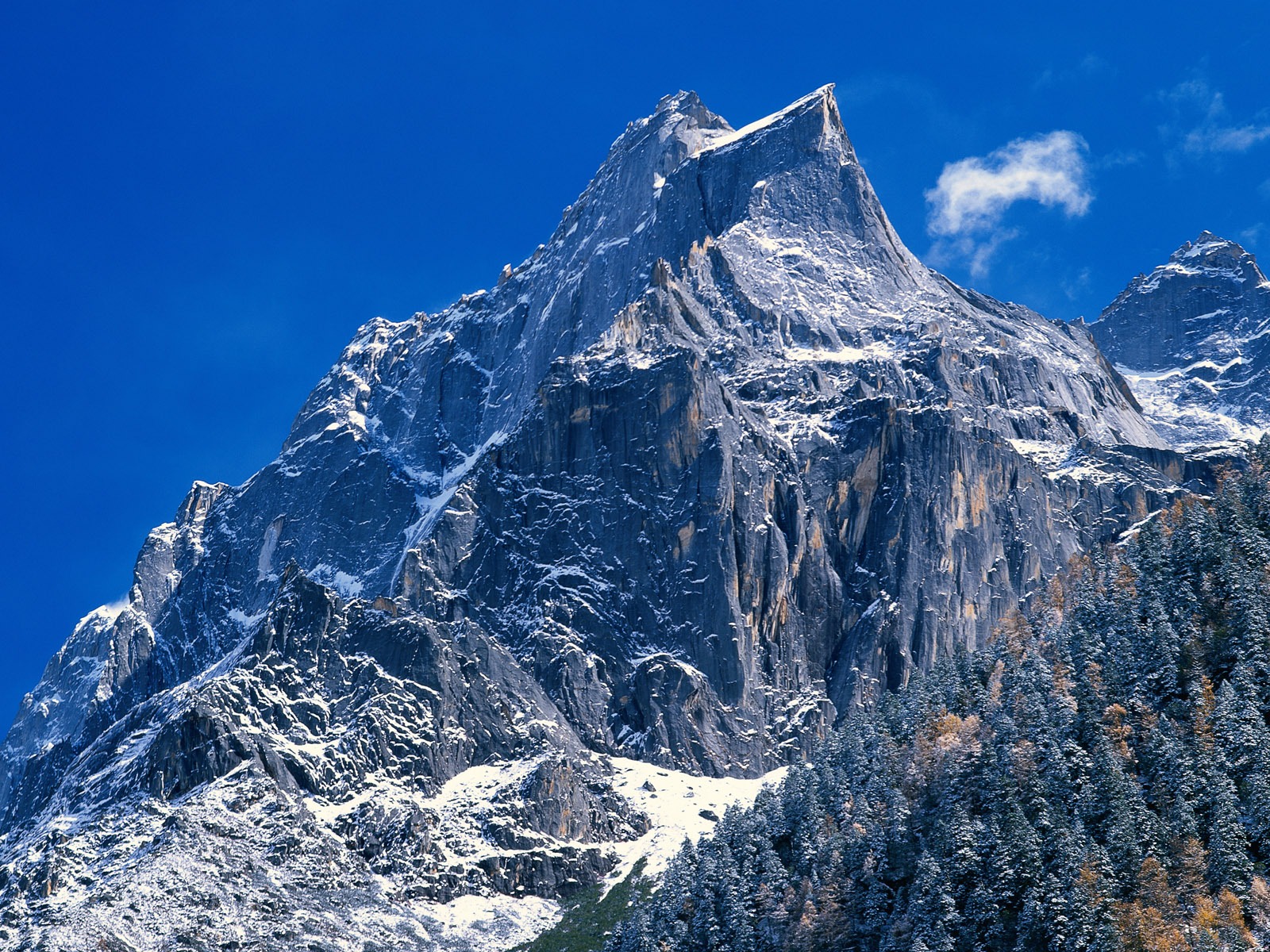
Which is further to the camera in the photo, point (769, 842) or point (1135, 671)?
point (769, 842)

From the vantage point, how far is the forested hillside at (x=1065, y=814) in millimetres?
151625

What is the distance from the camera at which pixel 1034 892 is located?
155875 millimetres

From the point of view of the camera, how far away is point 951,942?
158500mm

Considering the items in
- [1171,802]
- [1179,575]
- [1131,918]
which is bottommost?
[1131,918]

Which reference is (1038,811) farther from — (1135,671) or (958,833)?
(1135,671)

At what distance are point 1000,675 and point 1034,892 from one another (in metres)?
45.2

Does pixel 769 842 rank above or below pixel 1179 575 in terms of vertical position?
below

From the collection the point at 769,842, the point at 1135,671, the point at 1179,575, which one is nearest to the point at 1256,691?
the point at 1135,671

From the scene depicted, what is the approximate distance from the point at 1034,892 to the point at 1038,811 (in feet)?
36.9

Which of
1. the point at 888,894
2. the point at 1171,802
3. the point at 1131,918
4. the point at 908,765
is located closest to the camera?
the point at 1131,918

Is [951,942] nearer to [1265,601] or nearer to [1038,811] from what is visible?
[1038,811]

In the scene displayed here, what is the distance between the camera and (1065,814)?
164 metres

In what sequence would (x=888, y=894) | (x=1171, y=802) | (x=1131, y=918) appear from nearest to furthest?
(x=1131, y=918) < (x=1171, y=802) < (x=888, y=894)

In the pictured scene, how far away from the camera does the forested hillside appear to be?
497ft
